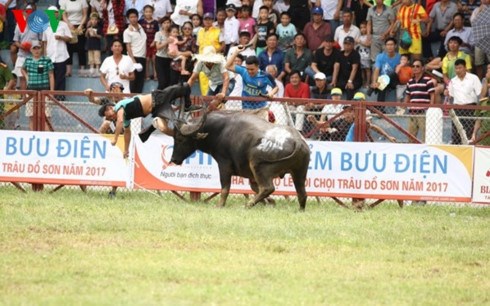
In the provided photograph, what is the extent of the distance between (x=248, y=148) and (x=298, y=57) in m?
6.89

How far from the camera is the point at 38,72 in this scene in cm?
2689

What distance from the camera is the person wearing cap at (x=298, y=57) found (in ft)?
87.5

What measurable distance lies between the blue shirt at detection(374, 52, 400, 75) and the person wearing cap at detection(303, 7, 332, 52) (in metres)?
1.36

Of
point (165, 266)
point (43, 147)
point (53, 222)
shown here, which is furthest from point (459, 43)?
point (165, 266)

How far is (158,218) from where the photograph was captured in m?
18.6

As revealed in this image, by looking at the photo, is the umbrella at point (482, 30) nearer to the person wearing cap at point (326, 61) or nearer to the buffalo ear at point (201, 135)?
the person wearing cap at point (326, 61)

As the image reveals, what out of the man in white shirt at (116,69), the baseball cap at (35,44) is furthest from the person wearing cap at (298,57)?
the baseball cap at (35,44)

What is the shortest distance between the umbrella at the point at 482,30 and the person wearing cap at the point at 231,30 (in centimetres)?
488

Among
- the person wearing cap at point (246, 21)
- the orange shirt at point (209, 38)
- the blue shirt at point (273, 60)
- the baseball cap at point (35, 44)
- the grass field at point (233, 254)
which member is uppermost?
the person wearing cap at point (246, 21)

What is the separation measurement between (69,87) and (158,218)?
1077 centimetres

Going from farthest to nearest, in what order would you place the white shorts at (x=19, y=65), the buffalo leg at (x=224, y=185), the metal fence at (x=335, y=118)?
the white shorts at (x=19, y=65), the metal fence at (x=335, y=118), the buffalo leg at (x=224, y=185)

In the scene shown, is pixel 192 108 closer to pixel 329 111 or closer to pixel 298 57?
pixel 329 111

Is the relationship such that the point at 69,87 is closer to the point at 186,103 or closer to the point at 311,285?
the point at 186,103

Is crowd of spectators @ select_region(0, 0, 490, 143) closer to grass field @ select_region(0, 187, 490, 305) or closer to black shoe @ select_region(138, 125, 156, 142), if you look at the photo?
black shoe @ select_region(138, 125, 156, 142)
